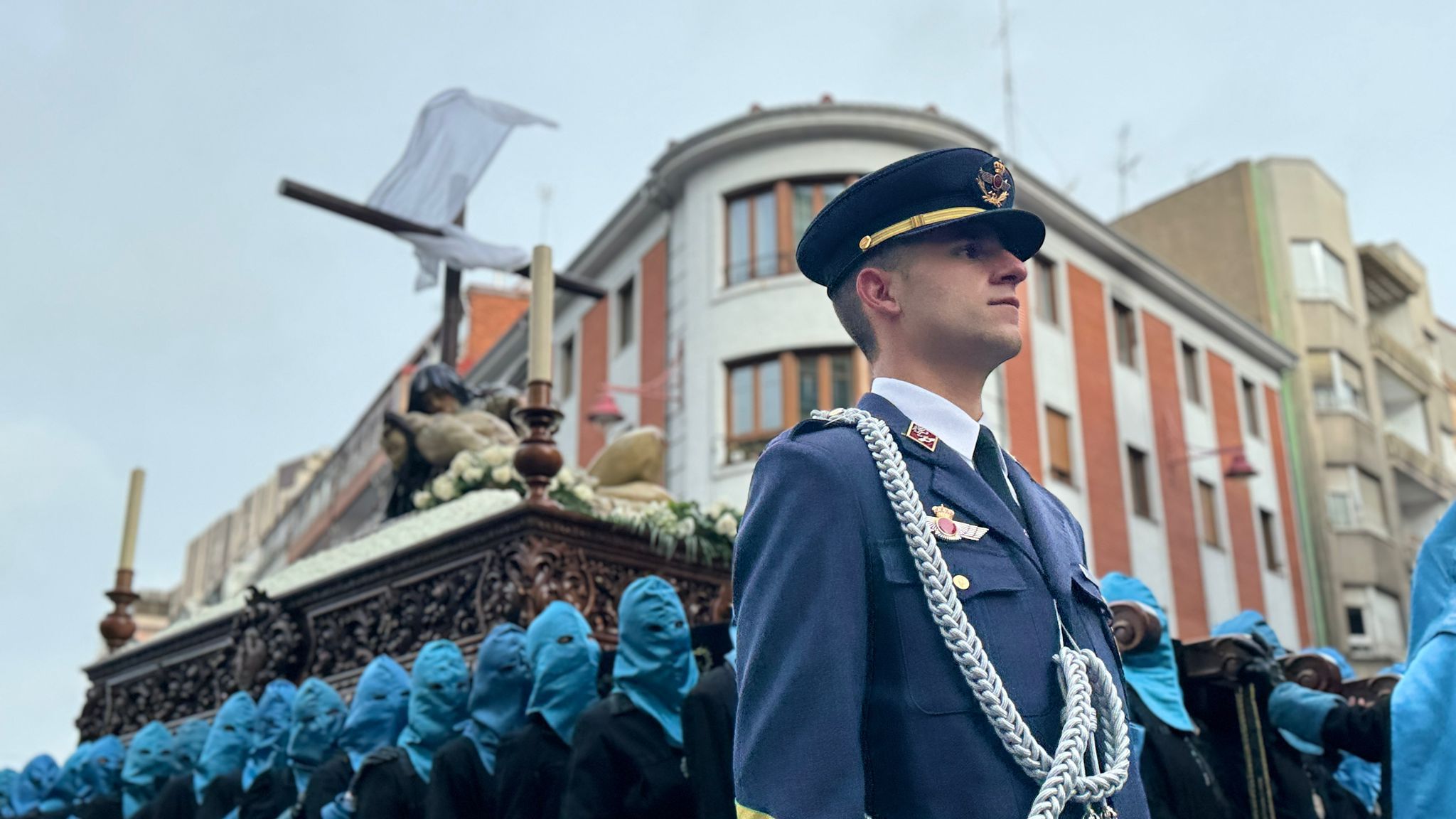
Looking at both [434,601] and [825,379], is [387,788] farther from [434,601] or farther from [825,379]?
[825,379]

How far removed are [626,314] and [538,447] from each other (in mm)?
18328

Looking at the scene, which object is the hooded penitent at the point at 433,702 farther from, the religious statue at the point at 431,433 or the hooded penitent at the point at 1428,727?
the hooded penitent at the point at 1428,727

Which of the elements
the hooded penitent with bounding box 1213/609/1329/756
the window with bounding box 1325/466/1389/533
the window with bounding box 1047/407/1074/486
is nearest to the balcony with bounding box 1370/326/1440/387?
the window with bounding box 1325/466/1389/533

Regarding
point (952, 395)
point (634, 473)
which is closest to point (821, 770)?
point (952, 395)

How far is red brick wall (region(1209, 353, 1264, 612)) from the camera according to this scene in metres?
25.6

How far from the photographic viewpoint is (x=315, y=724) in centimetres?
579

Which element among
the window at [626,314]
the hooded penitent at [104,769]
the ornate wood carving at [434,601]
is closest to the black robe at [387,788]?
the ornate wood carving at [434,601]

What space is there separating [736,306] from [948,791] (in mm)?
17987

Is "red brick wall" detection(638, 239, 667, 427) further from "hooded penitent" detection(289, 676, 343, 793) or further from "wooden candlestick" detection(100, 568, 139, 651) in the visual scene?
"hooded penitent" detection(289, 676, 343, 793)

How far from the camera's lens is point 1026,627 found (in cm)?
220

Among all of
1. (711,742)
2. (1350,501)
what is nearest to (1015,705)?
(711,742)

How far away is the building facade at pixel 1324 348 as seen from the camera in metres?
27.9

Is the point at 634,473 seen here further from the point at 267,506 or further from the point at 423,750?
the point at 267,506

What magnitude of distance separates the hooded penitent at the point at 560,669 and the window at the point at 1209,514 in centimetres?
2165
